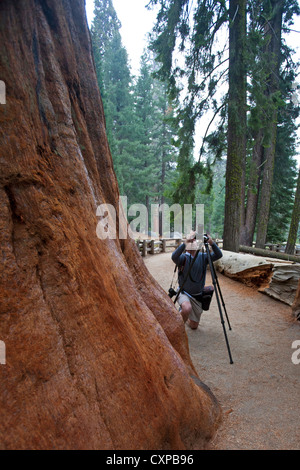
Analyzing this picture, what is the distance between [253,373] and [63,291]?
3.21 meters

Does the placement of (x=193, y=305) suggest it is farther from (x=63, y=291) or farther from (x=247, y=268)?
(x=247, y=268)

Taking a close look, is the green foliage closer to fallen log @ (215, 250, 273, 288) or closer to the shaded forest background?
the shaded forest background

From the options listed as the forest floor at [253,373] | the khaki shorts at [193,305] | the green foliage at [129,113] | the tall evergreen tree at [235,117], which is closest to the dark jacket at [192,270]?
the khaki shorts at [193,305]

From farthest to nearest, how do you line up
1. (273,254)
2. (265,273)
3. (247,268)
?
(273,254) < (247,268) < (265,273)

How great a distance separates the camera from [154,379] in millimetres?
2039

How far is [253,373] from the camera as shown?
11.7ft

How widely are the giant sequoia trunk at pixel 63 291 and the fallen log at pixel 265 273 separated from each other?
5.41m

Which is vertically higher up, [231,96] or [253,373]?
[231,96]

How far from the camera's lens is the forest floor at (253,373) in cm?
244

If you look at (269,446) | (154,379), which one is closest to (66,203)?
(154,379)

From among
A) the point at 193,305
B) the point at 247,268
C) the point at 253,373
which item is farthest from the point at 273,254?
the point at 253,373

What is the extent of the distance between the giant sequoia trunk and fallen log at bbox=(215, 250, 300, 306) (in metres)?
5.41

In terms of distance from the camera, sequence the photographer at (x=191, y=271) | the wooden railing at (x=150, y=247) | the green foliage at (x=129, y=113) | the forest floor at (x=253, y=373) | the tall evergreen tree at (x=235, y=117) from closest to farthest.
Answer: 1. the forest floor at (x=253, y=373)
2. the photographer at (x=191, y=271)
3. the tall evergreen tree at (x=235, y=117)
4. the wooden railing at (x=150, y=247)
5. the green foliage at (x=129, y=113)

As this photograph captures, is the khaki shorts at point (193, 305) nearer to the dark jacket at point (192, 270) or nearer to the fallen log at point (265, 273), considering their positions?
the dark jacket at point (192, 270)
